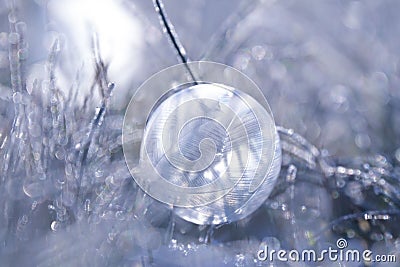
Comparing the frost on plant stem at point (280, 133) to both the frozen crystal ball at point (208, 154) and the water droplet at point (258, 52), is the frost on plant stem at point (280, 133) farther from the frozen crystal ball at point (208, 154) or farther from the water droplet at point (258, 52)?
the frozen crystal ball at point (208, 154)

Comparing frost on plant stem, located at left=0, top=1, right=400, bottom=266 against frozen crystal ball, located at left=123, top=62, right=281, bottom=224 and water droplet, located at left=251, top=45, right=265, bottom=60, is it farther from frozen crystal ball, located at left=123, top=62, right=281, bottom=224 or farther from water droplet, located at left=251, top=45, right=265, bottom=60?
frozen crystal ball, located at left=123, top=62, right=281, bottom=224

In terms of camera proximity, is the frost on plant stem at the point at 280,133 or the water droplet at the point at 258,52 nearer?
the frost on plant stem at the point at 280,133

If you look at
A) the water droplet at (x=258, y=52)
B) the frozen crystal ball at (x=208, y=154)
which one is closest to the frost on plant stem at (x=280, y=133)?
the water droplet at (x=258, y=52)

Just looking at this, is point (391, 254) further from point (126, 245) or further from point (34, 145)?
point (34, 145)

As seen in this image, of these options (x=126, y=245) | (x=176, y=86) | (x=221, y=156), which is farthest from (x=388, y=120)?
(x=126, y=245)

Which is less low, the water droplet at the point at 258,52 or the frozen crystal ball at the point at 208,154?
the frozen crystal ball at the point at 208,154

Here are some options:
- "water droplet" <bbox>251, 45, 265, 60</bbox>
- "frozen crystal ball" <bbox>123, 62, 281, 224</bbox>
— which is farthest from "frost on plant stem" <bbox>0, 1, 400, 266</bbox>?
"frozen crystal ball" <bbox>123, 62, 281, 224</bbox>
